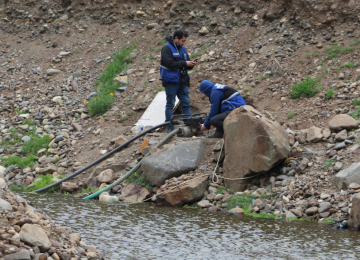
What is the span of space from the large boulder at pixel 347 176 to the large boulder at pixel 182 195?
6.44 ft

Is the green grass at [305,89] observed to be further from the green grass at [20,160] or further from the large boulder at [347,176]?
the green grass at [20,160]

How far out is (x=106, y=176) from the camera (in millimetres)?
7109

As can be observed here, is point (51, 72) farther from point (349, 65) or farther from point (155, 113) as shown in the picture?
point (349, 65)

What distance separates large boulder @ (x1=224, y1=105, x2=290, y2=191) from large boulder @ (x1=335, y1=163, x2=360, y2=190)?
86 centimetres

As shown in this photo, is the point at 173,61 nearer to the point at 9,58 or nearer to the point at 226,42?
the point at 226,42


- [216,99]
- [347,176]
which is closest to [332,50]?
[216,99]

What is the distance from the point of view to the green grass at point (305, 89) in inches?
322

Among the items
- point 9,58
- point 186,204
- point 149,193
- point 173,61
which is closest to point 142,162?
point 149,193

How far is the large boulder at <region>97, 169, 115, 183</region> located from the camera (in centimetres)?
707

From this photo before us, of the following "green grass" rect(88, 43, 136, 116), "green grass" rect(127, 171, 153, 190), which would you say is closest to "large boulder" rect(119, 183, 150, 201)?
"green grass" rect(127, 171, 153, 190)

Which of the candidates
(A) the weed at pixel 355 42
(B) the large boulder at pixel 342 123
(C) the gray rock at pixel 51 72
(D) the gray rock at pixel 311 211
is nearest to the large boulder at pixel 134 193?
(D) the gray rock at pixel 311 211

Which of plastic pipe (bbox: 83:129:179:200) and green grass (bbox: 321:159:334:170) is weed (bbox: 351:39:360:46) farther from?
plastic pipe (bbox: 83:129:179:200)

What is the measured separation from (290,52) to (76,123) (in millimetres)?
5307

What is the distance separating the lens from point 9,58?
12.8 meters
